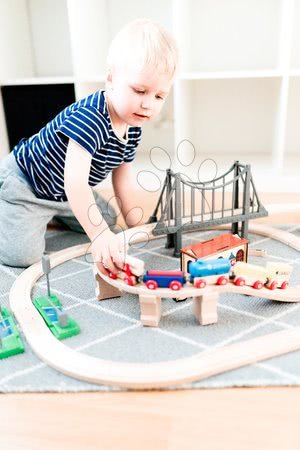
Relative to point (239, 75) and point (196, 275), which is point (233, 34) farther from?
point (196, 275)

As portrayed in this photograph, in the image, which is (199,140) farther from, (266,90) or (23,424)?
(23,424)

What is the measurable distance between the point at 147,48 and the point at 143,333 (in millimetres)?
527

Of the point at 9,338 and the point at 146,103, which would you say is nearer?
the point at 9,338

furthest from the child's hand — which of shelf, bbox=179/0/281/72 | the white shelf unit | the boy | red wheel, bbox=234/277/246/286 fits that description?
shelf, bbox=179/0/281/72

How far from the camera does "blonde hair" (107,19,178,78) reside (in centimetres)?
84

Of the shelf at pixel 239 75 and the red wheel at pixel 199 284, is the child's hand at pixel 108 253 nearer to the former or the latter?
the red wheel at pixel 199 284

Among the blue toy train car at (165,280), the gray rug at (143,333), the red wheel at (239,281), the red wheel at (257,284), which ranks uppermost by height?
the blue toy train car at (165,280)

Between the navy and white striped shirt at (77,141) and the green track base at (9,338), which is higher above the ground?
the navy and white striped shirt at (77,141)

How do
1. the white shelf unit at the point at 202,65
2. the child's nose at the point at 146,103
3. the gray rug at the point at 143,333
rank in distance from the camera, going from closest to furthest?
the gray rug at the point at 143,333, the child's nose at the point at 146,103, the white shelf unit at the point at 202,65

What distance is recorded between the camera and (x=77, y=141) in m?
0.95

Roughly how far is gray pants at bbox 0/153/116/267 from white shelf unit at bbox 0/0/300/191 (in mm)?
505

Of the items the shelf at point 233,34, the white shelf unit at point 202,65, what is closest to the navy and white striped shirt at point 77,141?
the white shelf unit at point 202,65

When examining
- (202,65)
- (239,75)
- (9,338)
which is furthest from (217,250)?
(202,65)

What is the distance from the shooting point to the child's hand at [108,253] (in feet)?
2.76
